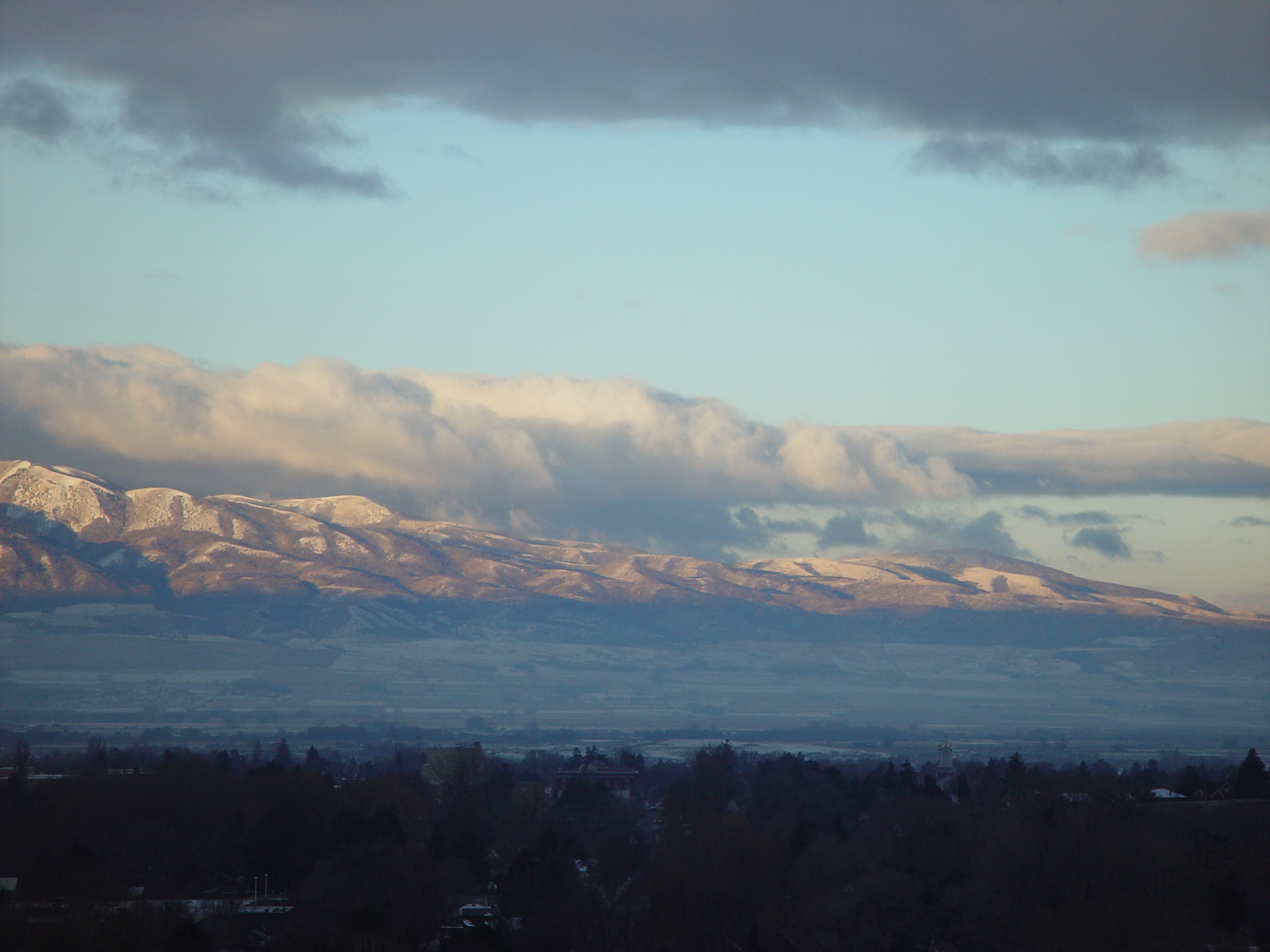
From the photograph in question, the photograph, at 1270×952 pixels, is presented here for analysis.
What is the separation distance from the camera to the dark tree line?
160 feet

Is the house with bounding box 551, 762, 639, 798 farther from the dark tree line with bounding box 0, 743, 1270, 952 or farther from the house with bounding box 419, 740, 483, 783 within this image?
the dark tree line with bounding box 0, 743, 1270, 952

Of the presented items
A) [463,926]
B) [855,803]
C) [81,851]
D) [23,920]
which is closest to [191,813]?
[81,851]

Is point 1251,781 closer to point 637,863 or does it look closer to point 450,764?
point 637,863

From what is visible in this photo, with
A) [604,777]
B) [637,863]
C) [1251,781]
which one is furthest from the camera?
[604,777]

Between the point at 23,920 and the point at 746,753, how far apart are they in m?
145

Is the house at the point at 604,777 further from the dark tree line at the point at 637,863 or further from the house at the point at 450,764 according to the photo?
the dark tree line at the point at 637,863

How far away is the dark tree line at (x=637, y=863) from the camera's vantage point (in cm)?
4862

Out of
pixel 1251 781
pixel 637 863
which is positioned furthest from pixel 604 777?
pixel 1251 781

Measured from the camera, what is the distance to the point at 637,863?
71.2 m

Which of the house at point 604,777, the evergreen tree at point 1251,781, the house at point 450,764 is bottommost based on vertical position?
the house at point 604,777

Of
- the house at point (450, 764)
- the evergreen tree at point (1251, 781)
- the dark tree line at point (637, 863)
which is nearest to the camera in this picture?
the dark tree line at point (637, 863)

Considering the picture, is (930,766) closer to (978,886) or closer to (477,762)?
(477,762)

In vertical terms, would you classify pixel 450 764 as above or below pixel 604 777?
above

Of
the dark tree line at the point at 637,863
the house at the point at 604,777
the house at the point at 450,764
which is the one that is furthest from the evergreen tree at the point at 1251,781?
the house at the point at 450,764
